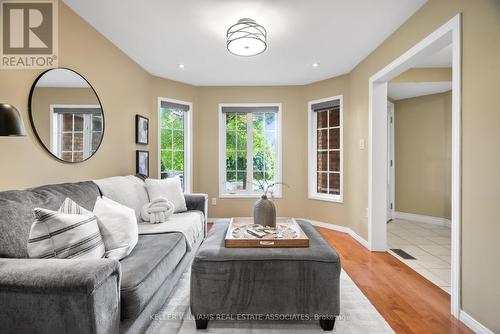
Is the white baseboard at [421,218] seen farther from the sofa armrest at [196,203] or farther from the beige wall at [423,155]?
the sofa armrest at [196,203]

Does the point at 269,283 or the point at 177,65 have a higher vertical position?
the point at 177,65

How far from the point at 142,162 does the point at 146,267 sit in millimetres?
2435

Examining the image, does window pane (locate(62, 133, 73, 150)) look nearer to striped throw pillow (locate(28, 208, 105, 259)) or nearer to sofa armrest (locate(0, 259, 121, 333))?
striped throw pillow (locate(28, 208, 105, 259))

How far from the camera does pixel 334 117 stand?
4.16m

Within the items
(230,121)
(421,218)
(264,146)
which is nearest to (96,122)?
(230,121)

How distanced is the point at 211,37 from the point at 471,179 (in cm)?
274

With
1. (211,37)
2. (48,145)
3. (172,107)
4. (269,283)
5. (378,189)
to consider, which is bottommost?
(269,283)

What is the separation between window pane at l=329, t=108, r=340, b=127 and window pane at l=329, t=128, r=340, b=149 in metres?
0.11

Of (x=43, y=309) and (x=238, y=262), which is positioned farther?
(x=238, y=262)

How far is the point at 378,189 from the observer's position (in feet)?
10.1

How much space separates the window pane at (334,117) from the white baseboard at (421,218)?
2.43 m

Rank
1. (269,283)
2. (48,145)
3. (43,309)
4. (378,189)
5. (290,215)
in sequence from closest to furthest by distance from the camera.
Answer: (43,309) < (269,283) < (48,145) < (378,189) < (290,215)

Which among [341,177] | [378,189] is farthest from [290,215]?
[378,189]

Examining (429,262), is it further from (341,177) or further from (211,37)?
(211,37)
